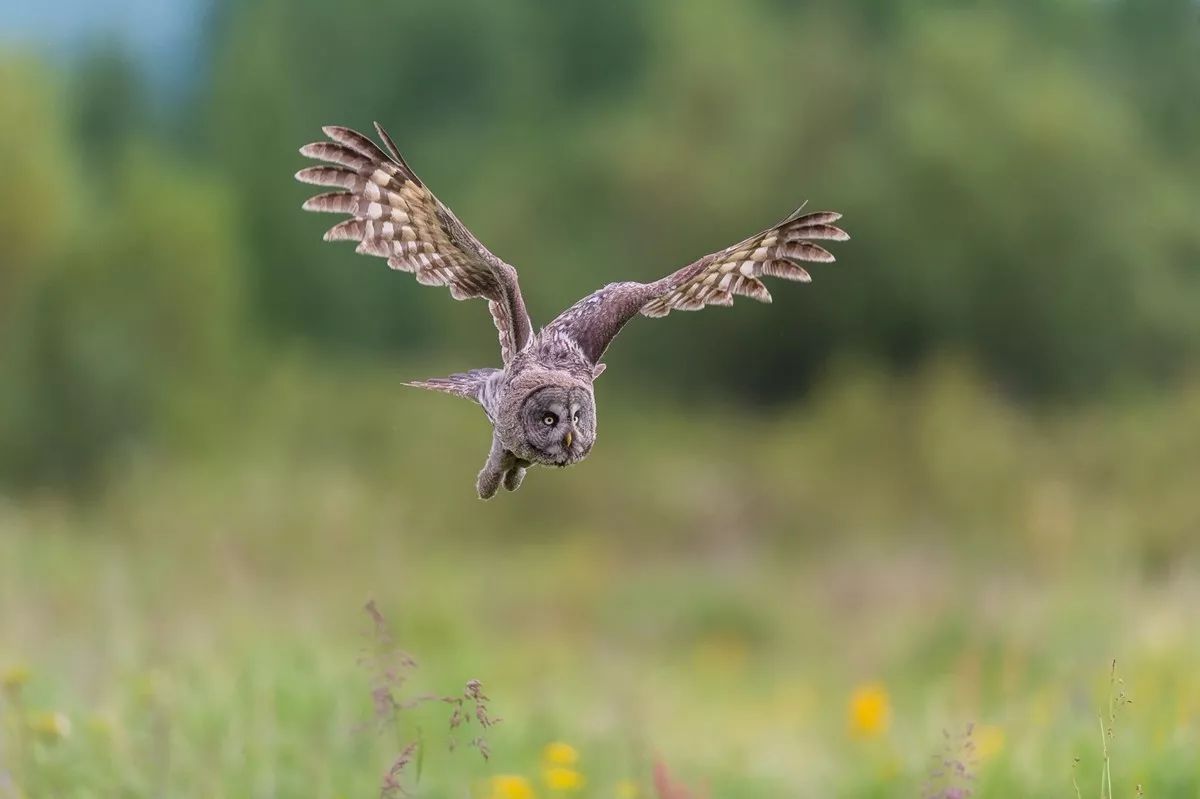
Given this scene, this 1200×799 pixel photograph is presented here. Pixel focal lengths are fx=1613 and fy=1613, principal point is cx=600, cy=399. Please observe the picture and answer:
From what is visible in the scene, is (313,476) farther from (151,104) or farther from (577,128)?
(151,104)

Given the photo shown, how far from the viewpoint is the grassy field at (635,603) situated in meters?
5.12

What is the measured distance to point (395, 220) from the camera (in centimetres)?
293

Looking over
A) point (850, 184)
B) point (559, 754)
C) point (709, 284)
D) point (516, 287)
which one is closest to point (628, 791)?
point (559, 754)

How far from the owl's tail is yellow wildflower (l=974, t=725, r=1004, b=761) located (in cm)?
265

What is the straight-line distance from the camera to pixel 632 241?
17.7 meters

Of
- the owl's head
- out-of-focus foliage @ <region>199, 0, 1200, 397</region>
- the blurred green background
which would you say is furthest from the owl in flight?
out-of-focus foliage @ <region>199, 0, 1200, 397</region>

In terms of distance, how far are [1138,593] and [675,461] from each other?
6.78m

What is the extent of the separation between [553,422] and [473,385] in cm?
45

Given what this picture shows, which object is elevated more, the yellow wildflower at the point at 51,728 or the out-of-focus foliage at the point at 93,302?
the out-of-focus foliage at the point at 93,302

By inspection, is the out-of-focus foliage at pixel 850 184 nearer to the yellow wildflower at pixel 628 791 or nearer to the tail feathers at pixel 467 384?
the yellow wildflower at pixel 628 791

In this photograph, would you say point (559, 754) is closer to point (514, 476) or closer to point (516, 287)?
point (514, 476)

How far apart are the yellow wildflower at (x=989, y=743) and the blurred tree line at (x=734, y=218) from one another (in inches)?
417

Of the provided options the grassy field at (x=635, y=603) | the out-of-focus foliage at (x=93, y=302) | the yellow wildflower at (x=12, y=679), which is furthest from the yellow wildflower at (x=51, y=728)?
the out-of-focus foliage at (x=93, y=302)

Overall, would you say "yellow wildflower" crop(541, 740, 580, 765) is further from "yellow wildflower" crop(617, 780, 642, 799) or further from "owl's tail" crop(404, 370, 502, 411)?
"owl's tail" crop(404, 370, 502, 411)
